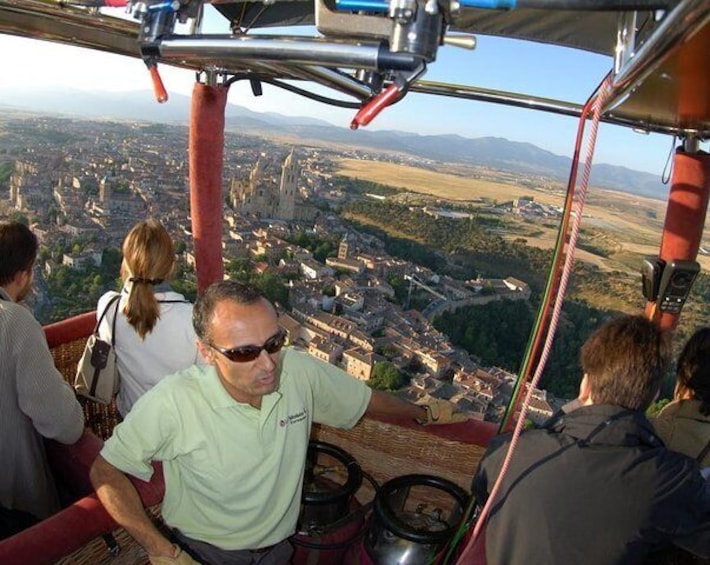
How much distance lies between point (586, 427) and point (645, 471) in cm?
13

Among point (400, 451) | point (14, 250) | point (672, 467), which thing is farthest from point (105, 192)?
point (672, 467)

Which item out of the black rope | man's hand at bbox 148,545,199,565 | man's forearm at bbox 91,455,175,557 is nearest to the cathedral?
the black rope

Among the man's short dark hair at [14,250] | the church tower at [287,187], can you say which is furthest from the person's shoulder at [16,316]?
the church tower at [287,187]

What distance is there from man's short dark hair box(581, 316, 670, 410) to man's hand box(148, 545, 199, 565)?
3.20ft

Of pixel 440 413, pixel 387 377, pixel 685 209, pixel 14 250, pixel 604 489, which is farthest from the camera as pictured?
pixel 387 377

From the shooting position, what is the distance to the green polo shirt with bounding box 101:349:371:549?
4.43 feet

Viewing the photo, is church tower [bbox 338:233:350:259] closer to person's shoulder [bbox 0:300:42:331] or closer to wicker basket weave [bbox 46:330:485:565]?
wicker basket weave [bbox 46:330:485:565]

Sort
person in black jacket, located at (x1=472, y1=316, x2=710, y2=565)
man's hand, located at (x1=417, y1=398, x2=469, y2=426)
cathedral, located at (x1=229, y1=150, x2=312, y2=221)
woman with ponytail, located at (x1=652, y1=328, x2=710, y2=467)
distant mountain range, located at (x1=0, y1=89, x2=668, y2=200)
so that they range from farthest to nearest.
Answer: distant mountain range, located at (x1=0, y1=89, x2=668, y2=200) < cathedral, located at (x1=229, y1=150, x2=312, y2=221) < man's hand, located at (x1=417, y1=398, x2=469, y2=426) < woman with ponytail, located at (x1=652, y1=328, x2=710, y2=467) < person in black jacket, located at (x1=472, y1=316, x2=710, y2=565)

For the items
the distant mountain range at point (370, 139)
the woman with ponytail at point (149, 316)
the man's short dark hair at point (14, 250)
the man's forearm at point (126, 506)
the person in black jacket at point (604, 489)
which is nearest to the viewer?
the person in black jacket at point (604, 489)

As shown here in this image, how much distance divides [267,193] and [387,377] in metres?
2.25

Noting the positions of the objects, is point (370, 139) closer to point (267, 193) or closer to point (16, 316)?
point (267, 193)

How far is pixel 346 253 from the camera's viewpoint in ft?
15.7

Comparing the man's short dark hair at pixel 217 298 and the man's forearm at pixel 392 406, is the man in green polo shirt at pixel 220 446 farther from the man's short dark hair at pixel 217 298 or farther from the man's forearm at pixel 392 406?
the man's forearm at pixel 392 406

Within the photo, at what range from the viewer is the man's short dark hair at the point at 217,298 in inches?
55.2
